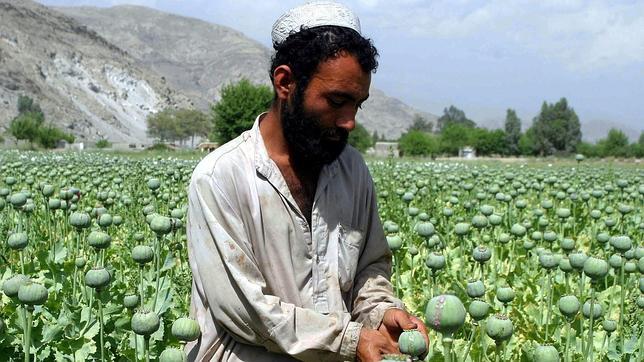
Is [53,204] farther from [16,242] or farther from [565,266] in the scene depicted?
[565,266]

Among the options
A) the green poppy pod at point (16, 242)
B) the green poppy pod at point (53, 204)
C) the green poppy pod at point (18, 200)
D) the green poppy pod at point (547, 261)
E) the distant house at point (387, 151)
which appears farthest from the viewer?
the distant house at point (387, 151)

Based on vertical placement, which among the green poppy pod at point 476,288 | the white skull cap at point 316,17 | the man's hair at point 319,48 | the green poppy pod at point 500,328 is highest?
the white skull cap at point 316,17

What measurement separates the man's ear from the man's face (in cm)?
4

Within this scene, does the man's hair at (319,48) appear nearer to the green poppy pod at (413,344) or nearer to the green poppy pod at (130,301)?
the green poppy pod at (413,344)

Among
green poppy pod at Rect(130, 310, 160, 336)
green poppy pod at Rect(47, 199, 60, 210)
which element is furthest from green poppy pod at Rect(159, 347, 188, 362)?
green poppy pod at Rect(47, 199, 60, 210)

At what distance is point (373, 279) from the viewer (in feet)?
9.98

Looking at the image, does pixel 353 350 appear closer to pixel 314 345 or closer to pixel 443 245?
pixel 314 345

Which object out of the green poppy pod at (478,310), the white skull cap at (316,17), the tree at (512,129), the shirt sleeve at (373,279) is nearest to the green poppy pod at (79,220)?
the shirt sleeve at (373,279)

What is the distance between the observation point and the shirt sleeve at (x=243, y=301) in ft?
8.20

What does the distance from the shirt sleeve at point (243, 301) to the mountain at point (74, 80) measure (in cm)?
9772

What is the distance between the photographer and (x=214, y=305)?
8.54 ft

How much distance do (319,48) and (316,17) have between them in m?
0.16

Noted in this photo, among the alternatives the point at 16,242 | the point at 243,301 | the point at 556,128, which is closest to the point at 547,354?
the point at 243,301

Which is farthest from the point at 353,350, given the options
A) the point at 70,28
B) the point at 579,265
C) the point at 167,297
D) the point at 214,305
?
the point at 70,28
